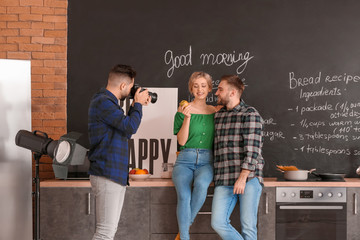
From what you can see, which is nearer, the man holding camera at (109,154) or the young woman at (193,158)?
the man holding camera at (109,154)

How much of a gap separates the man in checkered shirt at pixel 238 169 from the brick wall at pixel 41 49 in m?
1.59

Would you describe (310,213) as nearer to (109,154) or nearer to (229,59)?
(229,59)

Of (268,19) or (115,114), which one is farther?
(268,19)

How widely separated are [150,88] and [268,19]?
4.13 ft

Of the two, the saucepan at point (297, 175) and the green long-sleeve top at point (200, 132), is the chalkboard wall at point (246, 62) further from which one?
the green long-sleeve top at point (200, 132)

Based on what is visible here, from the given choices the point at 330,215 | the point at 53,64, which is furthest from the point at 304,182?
the point at 53,64

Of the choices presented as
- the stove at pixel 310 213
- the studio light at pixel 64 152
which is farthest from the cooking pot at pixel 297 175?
the studio light at pixel 64 152

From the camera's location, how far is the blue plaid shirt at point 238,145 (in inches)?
112

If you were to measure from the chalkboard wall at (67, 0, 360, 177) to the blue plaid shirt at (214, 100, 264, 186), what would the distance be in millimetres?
888

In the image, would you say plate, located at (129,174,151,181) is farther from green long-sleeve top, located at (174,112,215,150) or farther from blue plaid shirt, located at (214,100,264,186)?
blue plaid shirt, located at (214,100,264,186)

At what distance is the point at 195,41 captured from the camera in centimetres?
382

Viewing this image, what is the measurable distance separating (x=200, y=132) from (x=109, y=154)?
86 centimetres

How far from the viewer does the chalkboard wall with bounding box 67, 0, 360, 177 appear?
379 centimetres

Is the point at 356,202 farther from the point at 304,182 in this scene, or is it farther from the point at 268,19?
the point at 268,19
